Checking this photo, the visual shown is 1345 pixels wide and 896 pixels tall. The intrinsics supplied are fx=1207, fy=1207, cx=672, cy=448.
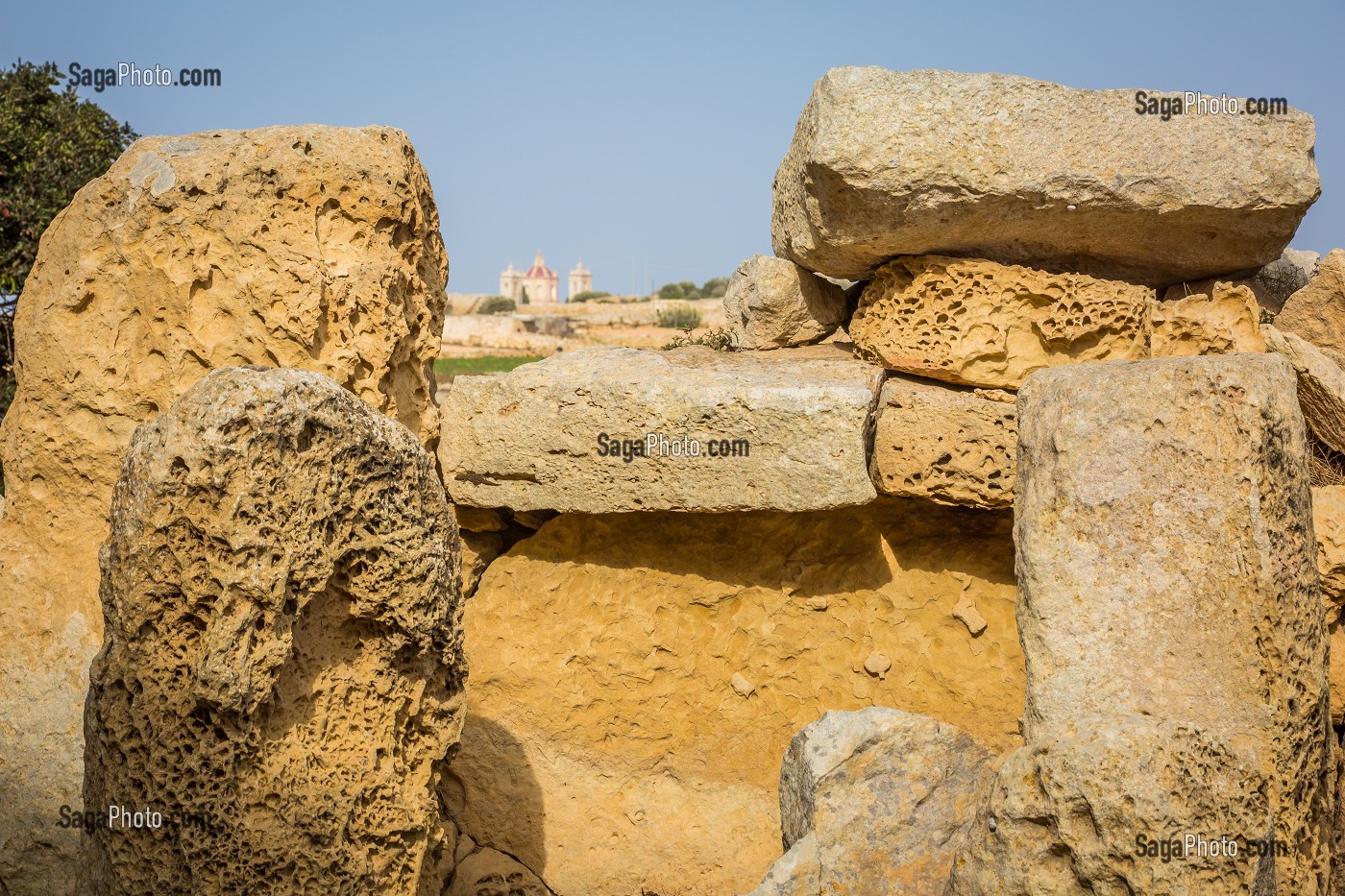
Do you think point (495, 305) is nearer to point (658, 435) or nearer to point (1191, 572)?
point (658, 435)

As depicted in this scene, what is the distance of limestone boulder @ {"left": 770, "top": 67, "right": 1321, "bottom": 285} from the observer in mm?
4645

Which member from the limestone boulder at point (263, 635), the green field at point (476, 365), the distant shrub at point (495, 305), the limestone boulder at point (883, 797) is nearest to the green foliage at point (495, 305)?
the distant shrub at point (495, 305)

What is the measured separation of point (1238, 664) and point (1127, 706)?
37 centimetres

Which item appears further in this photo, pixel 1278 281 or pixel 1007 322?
pixel 1278 281

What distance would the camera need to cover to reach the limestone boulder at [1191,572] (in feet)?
12.4

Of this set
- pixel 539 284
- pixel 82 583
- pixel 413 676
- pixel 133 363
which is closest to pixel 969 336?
pixel 413 676

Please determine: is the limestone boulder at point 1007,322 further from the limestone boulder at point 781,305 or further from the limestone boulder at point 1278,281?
the limestone boulder at point 1278,281

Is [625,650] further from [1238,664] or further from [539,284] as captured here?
[539,284]

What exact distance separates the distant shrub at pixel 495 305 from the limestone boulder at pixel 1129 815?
28.3m

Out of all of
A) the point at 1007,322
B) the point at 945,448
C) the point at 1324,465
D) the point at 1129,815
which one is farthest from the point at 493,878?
the point at 1324,465

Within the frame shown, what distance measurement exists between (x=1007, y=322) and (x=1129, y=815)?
8.18 ft

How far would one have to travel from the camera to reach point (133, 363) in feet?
15.0

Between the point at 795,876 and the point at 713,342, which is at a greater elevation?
the point at 713,342

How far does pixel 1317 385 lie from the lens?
191 inches
